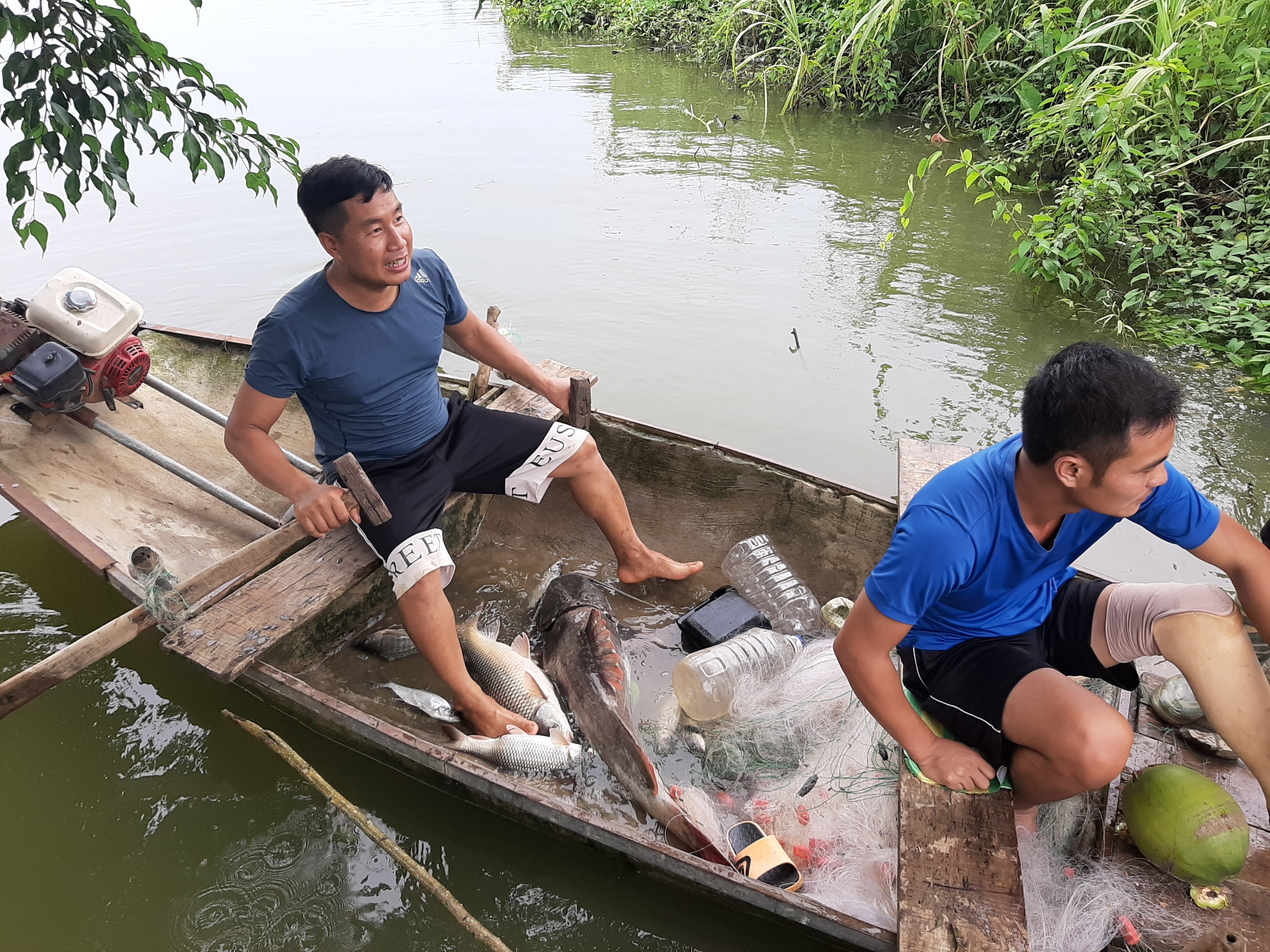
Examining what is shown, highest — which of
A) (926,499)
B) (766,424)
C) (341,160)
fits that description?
(341,160)

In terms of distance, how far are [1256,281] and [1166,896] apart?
5.11 m

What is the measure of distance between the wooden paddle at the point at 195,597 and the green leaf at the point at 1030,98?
767 centimetres

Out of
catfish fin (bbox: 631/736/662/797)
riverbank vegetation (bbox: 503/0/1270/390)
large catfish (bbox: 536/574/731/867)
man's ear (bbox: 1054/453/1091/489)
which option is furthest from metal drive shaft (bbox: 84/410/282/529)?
riverbank vegetation (bbox: 503/0/1270/390)

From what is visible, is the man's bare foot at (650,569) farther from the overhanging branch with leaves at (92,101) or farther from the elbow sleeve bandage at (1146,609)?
the overhanging branch with leaves at (92,101)

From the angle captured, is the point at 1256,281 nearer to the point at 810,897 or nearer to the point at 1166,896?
the point at 1166,896

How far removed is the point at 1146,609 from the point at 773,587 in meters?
1.52

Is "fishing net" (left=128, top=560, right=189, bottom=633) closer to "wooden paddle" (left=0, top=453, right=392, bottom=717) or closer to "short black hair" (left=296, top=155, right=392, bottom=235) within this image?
"wooden paddle" (left=0, top=453, right=392, bottom=717)

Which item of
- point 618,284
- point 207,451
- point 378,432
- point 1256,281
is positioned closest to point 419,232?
point 618,284

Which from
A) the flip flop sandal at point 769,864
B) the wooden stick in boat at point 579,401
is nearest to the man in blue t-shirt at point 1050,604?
the flip flop sandal at point 769,864

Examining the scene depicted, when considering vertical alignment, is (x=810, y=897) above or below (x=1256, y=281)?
below

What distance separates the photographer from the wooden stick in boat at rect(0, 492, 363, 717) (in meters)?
2.67

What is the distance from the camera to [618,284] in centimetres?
750

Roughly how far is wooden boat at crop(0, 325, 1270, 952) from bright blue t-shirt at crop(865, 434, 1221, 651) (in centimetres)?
50

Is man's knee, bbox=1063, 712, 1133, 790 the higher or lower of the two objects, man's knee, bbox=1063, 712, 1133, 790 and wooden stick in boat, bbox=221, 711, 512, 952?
the higher
